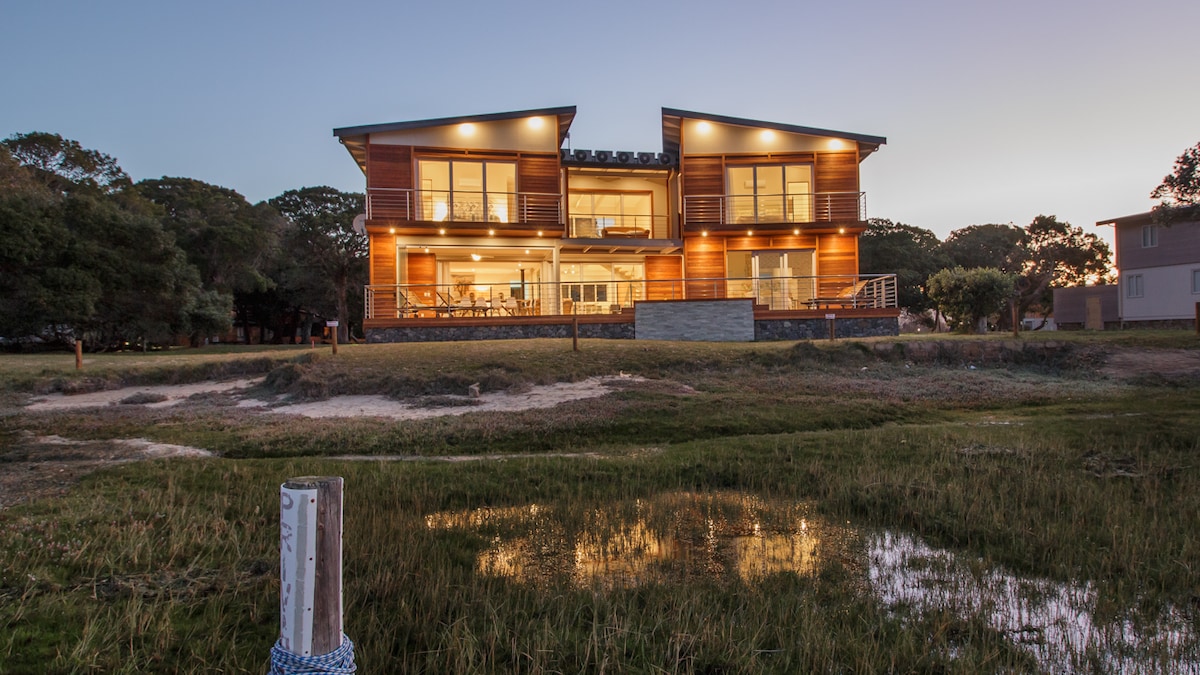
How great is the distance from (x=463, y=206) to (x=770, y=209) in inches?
470

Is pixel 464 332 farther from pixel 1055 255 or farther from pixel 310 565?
pixel 1055 255

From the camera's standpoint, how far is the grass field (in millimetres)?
3514

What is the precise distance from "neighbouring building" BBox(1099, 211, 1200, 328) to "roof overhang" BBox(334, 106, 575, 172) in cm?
2657

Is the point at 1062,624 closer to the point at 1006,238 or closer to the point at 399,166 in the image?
the point at 399,166

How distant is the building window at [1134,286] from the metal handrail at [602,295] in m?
17.3

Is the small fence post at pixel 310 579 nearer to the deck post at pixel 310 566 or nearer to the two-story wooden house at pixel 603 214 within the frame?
the deck post at pixel 310 566

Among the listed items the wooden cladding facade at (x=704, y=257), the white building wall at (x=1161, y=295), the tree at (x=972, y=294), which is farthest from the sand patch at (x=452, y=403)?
the white building wall at (x=1161, y=295)

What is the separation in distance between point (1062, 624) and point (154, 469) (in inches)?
338

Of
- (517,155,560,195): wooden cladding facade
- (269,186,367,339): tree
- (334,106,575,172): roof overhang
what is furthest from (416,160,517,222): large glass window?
(269,186,367,339): tree

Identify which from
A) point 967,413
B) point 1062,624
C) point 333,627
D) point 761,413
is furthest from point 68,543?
point 967,413

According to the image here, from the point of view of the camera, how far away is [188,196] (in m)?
39.7

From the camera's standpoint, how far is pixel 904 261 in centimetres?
4350

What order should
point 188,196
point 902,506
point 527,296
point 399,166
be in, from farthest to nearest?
point 188,196, point 527,296, point 399,166, point 902,506

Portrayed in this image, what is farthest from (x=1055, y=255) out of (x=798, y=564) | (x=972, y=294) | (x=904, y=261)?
(x=798, y=564)
